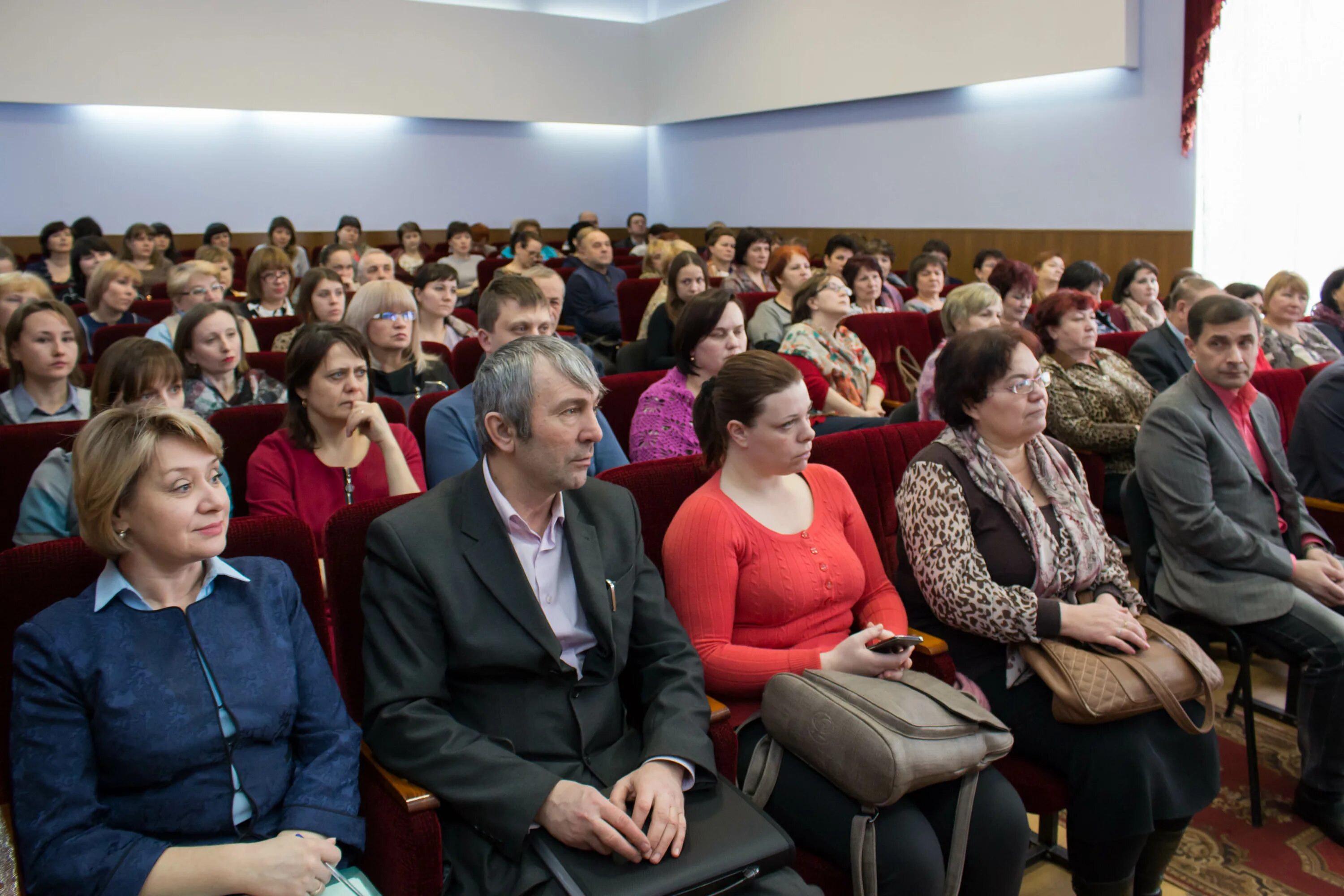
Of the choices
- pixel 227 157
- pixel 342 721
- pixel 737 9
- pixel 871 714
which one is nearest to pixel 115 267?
pixel 342 721

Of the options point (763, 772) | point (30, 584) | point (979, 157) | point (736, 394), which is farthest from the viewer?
point (979, 157)

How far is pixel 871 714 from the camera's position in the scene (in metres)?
1.72

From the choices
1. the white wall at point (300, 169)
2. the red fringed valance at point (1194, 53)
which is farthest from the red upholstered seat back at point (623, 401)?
the white wall at point (300, 169)

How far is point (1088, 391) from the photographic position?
153 inches

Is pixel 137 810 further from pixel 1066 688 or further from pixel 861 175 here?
pixel 861 175

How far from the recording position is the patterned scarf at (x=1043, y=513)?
2168mm

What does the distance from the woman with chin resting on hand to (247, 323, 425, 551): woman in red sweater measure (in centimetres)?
98

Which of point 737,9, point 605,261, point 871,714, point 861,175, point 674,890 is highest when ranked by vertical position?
point 737,9

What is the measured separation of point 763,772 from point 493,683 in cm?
51

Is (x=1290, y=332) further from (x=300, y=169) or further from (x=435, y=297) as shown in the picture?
(x=300, y=169)

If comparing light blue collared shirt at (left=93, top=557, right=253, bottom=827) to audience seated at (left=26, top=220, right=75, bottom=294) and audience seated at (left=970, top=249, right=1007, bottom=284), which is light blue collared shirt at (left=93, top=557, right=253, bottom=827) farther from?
audience seated at (left=26, top=220, right=75, bottom=294)

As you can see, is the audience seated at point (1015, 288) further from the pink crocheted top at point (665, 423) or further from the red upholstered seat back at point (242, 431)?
the red upholstered seat back at point (242, 431)

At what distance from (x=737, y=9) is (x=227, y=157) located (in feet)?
19.2

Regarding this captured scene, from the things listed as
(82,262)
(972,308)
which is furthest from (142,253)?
(972,308)
